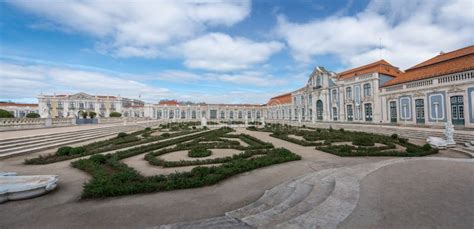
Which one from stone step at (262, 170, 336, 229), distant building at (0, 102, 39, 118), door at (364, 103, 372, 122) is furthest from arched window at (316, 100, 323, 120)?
distant building at (0, 102, 39, 118)

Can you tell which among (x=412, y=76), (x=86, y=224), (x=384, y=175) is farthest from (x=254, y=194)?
(x=412, y=76)

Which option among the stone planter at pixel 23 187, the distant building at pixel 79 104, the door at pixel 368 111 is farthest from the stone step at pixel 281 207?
the distant building at pixel 79 104

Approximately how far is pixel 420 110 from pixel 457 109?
3.31 meters

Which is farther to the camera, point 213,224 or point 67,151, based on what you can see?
point 67,151

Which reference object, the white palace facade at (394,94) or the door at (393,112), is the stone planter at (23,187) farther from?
the door at (393,112)

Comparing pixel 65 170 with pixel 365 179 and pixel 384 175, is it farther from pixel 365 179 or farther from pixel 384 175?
pixel 384 175

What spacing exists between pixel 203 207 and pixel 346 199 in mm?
2791

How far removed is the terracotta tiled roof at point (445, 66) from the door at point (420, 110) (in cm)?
256

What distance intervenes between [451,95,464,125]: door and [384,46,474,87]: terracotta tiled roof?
2567 mm

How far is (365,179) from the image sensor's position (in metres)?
4.97

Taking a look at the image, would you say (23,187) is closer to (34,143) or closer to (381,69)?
(34,143)

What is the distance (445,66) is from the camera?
1956 cm

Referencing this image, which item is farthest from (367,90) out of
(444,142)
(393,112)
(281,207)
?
(281,207)

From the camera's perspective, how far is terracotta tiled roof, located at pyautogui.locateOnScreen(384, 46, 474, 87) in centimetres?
1785
